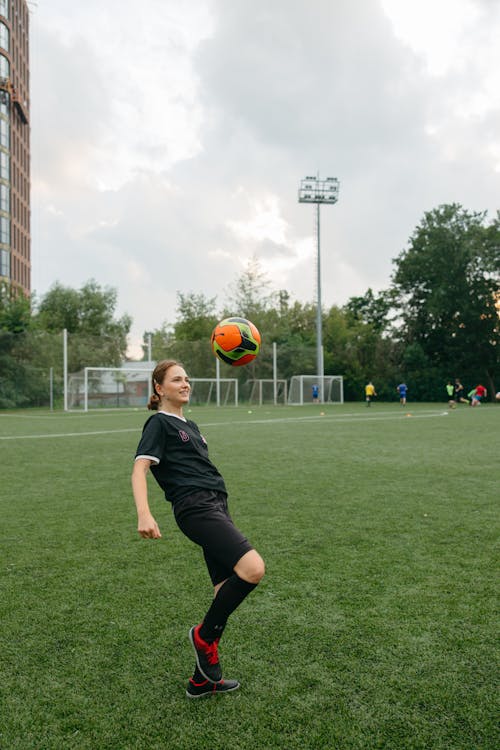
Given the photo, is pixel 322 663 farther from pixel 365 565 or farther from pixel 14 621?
pixel 14 621

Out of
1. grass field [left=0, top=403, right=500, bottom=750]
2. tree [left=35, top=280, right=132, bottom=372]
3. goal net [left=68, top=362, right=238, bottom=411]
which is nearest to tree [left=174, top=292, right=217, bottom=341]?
tree [left=35, top=280, right=132, bottom=372]

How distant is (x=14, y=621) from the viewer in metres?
3.74

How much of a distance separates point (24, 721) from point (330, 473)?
23.3 ft

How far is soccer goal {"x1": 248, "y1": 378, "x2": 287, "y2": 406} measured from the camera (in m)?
44.3

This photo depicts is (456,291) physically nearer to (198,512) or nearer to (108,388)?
(108,388)

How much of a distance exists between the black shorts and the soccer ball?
6.76ft

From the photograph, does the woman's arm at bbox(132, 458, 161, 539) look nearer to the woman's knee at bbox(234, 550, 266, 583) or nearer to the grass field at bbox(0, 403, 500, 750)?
the woman's knee at bbox(234, 550, 266, 583)

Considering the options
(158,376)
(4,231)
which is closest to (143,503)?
(158,376)

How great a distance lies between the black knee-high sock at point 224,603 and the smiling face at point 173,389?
Answer: 0.97 meters

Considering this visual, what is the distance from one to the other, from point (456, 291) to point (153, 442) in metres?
52.4

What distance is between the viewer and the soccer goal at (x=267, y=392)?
4434 cm

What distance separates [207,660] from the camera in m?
2.90

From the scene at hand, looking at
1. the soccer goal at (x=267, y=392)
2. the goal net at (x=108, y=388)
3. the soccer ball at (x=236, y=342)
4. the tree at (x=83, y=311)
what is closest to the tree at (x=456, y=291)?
the soccer goal at (x=267, y=392)

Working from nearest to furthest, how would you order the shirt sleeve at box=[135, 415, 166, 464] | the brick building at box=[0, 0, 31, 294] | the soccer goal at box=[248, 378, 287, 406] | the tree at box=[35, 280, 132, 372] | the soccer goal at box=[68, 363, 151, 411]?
the shirt sleeve at box=[135, 415, 166, 464], the soccer goal at box=[68, 363, 151, 411], the soccer goal at box=[248, 378, 287, 406], the brick building at box=[0, 0, 31, 294], the tree at box=[35, 280, 132, 372]
